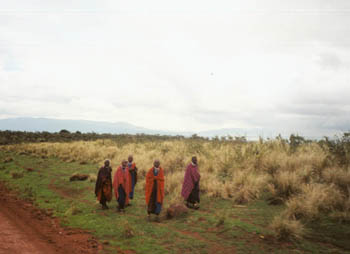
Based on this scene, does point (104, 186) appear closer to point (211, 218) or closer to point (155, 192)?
point (155, 192)

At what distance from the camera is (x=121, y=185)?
417 inches

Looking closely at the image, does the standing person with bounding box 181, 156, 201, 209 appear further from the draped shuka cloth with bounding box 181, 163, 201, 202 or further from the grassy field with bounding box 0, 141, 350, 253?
the grassy field with bounding box 0, 141, 350, 253

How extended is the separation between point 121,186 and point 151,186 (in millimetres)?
1715

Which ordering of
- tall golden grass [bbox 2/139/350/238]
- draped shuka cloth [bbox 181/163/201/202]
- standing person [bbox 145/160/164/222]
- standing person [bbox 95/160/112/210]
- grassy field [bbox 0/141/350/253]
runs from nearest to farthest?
grassy field [bbox 0/141/350/253] < tall golden grass [bbox 2/139/350/238] < standing person [bbox 145/160/164/222] < draped shuka cloth [bbox 181/163/201/202] < standing person [bbox 95/160/112/210]

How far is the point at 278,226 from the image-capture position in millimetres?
7203

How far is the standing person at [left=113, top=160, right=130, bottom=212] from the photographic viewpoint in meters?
10.6

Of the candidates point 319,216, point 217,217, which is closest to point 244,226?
point 217,217

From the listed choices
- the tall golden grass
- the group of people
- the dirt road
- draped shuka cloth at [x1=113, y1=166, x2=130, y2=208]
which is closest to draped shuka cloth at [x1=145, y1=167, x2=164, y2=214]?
the group of people

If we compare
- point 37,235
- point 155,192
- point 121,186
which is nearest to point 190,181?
point 155,192

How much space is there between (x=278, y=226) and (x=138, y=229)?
13.8ft

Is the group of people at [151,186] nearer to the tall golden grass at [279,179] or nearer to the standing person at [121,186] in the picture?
the standing person at [121,186]

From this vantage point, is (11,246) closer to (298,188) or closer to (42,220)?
(42,220)

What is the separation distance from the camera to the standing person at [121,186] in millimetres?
10555

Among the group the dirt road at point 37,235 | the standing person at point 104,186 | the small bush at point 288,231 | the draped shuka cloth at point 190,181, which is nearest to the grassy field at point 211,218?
the small bush at point 288,231
